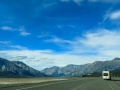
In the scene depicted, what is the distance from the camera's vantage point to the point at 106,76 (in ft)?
299
